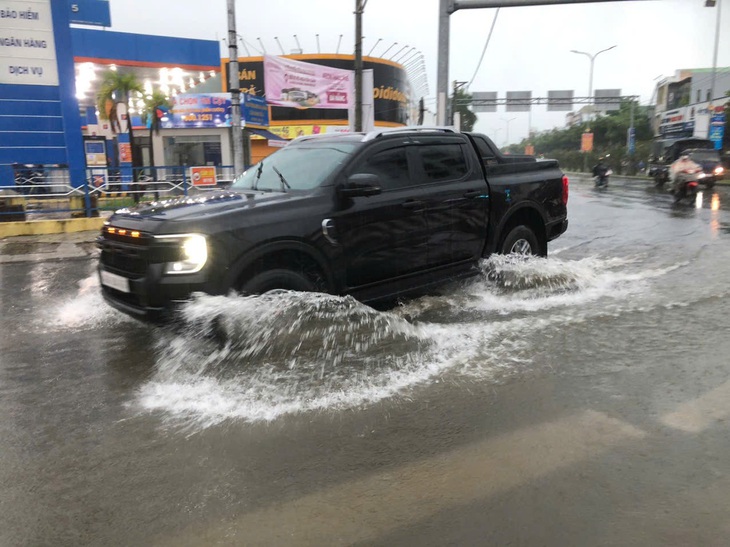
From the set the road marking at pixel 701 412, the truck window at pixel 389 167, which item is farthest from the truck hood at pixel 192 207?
the road marking at pixel 701 412

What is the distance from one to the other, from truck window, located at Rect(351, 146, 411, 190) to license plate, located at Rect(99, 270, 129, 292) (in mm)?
2126

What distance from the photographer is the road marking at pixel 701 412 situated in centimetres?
345

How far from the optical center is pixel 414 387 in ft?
13.2

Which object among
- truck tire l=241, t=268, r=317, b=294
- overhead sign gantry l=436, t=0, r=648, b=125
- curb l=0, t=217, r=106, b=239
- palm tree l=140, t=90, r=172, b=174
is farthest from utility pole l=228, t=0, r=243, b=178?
palm tree l=140, t=90, r=172, b=174

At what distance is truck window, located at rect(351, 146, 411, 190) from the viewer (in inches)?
208

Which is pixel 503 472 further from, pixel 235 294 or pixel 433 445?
pixel 235 294

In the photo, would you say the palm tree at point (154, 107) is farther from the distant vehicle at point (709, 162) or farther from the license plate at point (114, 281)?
the license plate at point (114, 281)

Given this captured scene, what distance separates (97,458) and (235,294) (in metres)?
1.53

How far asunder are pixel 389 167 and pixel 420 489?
334 cm

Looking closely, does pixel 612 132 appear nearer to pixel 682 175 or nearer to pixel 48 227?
pixel 682 175

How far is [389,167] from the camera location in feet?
17.9

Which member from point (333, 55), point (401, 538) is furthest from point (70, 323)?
point (333, 55)

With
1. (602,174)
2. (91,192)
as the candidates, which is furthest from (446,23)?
(602,174)

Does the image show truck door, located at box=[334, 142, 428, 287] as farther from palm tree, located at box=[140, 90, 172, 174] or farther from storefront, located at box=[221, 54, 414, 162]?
storefront, located at box=[221, 54, 414, 162]
